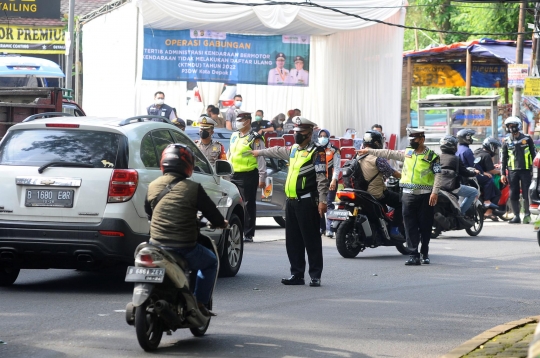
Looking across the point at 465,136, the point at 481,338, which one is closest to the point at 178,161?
the point at 481,338

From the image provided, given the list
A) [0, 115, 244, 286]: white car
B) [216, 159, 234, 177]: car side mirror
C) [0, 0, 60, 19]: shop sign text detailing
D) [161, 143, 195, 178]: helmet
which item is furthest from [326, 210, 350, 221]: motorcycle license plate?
[0, 0, 60, 19]: shop sign text detailing

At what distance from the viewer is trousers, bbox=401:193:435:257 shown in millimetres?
13273

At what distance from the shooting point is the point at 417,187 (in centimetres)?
1323

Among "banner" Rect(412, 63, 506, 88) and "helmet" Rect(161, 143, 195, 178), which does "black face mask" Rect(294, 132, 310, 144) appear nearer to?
"helmet" Rect(161, 143, 195, 178)

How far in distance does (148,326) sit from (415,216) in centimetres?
687

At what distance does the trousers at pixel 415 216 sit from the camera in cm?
1327

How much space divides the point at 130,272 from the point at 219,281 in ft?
14.0

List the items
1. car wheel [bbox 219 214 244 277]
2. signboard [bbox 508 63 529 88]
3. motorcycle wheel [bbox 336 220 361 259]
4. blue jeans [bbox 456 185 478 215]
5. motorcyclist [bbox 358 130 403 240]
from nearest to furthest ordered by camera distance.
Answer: car wheel [bbox 219 214 244 277] → motorcycle wheel [bbox 336 220 361 259] → motorcyclist [bbox 358 130 403 240] → blue jeans [bbox 456 185 478 215] → signboard [bbox 508 63 529 88]

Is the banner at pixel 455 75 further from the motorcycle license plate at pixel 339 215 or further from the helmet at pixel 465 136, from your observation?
the motorcycle license plate at pixel 339 215

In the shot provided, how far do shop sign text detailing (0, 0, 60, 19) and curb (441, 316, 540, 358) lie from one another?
24.2m

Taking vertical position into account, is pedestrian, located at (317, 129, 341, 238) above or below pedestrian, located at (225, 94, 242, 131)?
below

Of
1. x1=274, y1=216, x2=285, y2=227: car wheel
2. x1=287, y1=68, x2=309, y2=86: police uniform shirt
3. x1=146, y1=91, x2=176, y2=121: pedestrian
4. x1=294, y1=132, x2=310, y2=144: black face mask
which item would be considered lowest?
x1=274, y1=216, x2=285, y2=227: car wheel

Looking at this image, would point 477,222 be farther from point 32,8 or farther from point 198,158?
point 32,8

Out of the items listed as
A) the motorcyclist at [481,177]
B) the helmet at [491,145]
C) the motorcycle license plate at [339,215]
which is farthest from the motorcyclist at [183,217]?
the helmet at [491,145]
